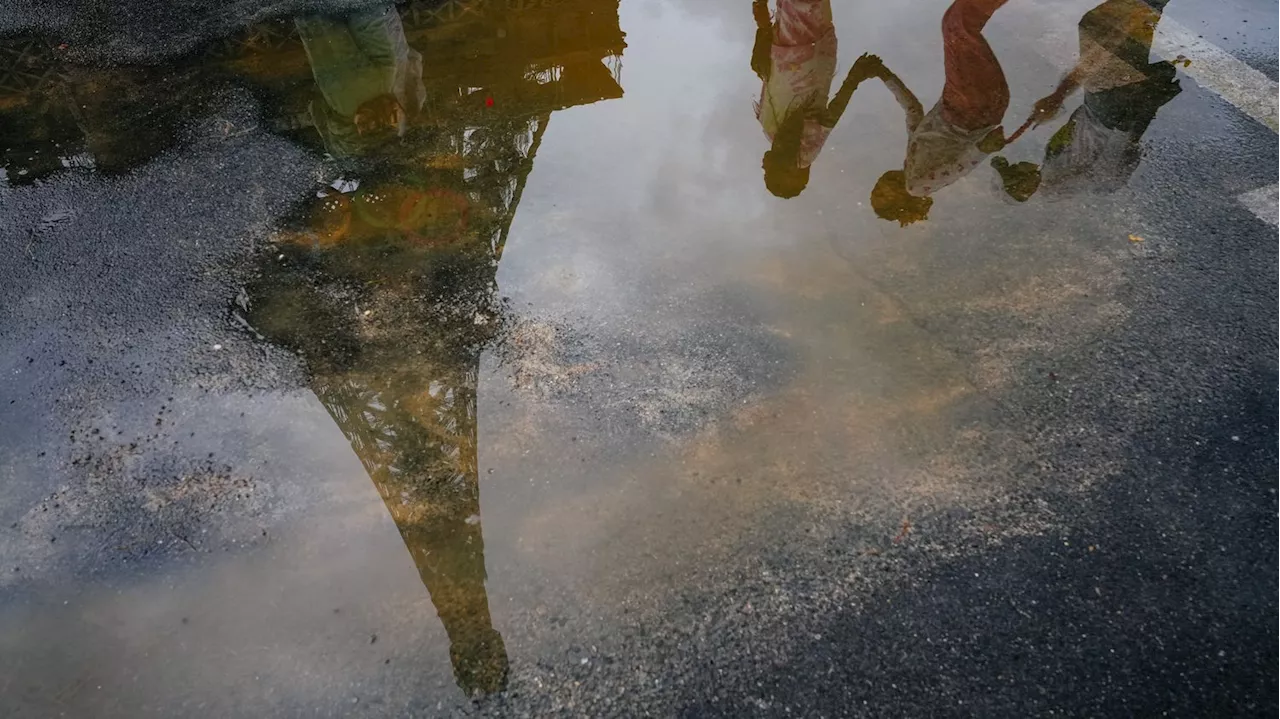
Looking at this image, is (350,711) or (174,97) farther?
(174,97)

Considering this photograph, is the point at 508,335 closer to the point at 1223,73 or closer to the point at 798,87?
the point at 798,87

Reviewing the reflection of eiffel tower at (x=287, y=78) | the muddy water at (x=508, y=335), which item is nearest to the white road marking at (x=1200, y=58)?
the muddy water at (x=508, y=335)

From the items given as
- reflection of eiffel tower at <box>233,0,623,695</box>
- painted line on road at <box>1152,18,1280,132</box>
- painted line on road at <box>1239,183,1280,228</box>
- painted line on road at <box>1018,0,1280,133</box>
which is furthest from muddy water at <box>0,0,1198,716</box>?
painted line on road at <box>1239,183,1280,228</box>

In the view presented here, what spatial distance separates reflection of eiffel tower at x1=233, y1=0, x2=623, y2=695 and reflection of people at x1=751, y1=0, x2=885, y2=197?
4.77 ft

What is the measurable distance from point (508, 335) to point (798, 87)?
3.70 meters

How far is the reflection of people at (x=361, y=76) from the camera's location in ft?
21.6

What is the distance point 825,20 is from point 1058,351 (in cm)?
402

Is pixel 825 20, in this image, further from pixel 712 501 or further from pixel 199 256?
pixel 199 256

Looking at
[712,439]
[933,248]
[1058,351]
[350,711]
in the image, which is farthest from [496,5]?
[350,711]

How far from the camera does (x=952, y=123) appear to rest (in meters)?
6.61

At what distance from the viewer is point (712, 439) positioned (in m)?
4.50

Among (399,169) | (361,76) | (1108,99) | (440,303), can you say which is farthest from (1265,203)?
(361,76)

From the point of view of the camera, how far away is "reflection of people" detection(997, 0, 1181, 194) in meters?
6.16

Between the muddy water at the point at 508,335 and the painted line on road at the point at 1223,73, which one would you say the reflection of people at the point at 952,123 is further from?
the painted line on road at the point at 1223,73
